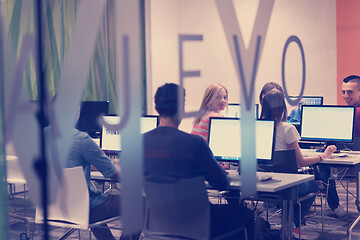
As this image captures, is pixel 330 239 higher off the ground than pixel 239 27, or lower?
lower

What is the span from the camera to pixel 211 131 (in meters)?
4.03

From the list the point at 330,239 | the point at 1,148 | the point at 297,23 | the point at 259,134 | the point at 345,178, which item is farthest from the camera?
the point at 297,23

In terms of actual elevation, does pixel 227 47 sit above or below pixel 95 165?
above

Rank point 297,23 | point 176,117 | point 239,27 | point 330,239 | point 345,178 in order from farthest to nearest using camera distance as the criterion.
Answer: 1. point 297,23
2. point 345,178
3. point 330,239
4. point 239,27
5. point 176,117

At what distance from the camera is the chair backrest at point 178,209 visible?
302 centimetres

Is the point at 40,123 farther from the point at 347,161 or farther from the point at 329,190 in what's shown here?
the point at 329,190

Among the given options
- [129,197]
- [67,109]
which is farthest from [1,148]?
[129,197]

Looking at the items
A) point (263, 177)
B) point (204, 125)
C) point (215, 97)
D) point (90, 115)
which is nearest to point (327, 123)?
point (215, 97)

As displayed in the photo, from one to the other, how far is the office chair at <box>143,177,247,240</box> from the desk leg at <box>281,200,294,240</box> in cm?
→ 85

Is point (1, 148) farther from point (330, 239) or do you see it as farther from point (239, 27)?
point (330, 239)

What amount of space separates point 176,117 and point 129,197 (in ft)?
1.75

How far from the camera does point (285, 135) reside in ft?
13.5

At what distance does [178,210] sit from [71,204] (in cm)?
58

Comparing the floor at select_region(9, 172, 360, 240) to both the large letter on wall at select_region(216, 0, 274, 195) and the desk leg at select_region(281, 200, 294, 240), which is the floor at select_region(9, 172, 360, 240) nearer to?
the desk leg at select_region(281, 200, 294, 240)
